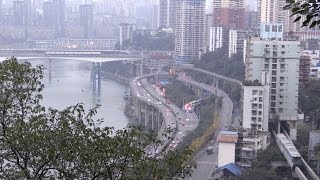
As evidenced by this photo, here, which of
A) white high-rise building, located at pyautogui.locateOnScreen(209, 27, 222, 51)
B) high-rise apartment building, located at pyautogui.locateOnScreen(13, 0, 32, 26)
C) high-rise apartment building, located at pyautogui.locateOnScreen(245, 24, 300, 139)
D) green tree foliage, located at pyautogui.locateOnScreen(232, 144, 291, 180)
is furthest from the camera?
high-rise apartment building, located at pyautogui.locateOnScreen(13, 0, 32, 26)

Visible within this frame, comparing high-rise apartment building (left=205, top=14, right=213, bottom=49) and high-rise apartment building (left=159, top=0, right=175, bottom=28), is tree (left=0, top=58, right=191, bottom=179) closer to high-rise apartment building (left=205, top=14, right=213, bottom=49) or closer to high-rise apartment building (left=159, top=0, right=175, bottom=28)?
high-rise apartment building (left=205, top=14, right=213, bottom=49)

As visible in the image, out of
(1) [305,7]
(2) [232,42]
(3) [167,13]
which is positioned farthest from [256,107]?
(3) [167,13]

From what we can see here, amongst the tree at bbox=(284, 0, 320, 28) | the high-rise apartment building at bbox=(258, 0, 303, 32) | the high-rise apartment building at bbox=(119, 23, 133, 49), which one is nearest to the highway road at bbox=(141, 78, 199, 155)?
the high-rise apartment building at bbox=(258, 0, 303, 32)

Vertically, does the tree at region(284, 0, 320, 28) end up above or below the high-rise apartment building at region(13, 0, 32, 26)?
below

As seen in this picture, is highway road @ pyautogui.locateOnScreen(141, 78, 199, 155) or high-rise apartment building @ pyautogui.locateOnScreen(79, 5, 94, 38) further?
high-rise apartment building @ pyautogui.locateOnScreen(79, 5, 94, 38)

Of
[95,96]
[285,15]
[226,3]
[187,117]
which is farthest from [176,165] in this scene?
[226,3]

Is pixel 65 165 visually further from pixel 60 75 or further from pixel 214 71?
pixel 60 75

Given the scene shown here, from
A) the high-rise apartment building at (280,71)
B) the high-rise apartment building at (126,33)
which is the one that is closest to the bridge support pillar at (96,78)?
the high-rise apartment building at (126,33)
